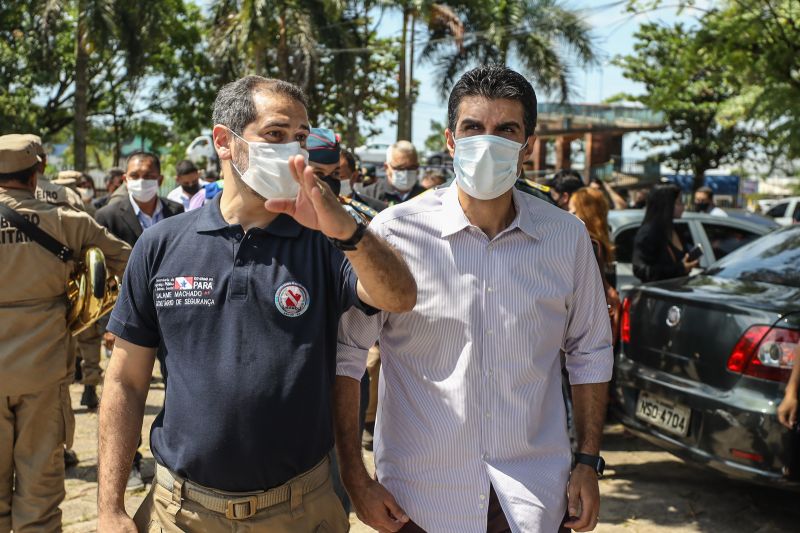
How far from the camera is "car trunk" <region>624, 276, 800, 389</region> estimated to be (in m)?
4.48

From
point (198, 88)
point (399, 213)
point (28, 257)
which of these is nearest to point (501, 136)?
point (399, 213)

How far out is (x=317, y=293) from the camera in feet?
7.43

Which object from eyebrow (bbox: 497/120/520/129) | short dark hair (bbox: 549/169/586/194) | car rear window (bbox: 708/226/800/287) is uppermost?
eyebrow (bbox: 497/120/520/129)

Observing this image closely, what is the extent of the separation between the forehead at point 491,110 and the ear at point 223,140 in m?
0.69

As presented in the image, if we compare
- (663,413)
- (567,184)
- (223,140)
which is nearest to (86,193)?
(567,184)

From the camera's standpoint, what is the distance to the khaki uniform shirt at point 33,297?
154 inches

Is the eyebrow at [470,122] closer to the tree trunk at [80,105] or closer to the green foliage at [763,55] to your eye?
the green foliage at [763,55]

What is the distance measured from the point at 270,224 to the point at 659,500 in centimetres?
384

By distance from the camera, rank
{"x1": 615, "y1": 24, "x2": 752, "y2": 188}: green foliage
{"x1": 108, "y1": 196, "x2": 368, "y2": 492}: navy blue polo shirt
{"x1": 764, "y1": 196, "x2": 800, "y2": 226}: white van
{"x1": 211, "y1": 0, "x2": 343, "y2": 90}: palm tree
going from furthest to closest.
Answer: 1. {"x1": 615, "y1": 24, "x2": 752, "y2": 188}: green foliage
2. {"x1": 764, "y1": 196, "x2": 800, "y2": 226}: white van
3. {"x1": 211, "y1": 0, "x2": 343, "y2": 90}: palm tree
4. {"x1": 108, "y1": 196, "x2": 368, "y2": 492}: navy blue polo shirt

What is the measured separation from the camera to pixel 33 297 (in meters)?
4.01

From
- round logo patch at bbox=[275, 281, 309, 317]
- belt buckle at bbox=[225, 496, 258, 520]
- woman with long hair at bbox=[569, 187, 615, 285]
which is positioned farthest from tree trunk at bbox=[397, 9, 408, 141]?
belt buckle at bbox=[225, 496, 258, 520]

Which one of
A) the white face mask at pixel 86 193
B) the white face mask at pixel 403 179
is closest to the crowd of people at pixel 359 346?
the white face mask at pixel 403 179

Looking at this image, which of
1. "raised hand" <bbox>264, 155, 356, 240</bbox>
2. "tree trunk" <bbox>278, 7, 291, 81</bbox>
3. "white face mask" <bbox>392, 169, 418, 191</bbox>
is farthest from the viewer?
"tree trunk" <bbox>278, 7, 291, 81</bbox>

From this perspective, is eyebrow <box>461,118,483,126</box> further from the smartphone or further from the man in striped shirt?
the smartphone
